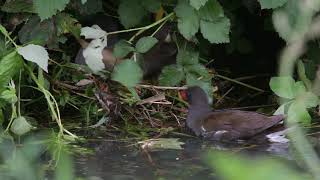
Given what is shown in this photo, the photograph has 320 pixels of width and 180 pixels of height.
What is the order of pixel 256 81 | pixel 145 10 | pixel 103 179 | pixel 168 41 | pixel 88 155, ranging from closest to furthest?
pixel 103 179
pixel 88 155
pixel 145 10
pixel 168 41
pixel 256 81

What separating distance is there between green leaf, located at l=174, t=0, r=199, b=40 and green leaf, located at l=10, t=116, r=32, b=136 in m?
1.08

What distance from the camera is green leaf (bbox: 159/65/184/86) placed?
177 inches

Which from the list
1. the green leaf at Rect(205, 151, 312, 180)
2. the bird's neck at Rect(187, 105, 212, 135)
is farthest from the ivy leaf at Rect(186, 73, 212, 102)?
the green leaf at Rect(205, 151, 312, 180)

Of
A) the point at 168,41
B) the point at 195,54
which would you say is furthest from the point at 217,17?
the point at 168,41

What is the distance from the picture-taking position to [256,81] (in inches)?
208

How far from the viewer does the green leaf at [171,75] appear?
4488mm

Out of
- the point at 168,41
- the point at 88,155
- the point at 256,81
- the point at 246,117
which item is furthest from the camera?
the point at 256,81

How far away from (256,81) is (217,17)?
1.24 meters

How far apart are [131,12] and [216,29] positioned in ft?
2.03

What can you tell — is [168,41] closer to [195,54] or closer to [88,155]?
[195,54]

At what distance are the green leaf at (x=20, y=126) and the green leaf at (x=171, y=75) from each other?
3.35 ft

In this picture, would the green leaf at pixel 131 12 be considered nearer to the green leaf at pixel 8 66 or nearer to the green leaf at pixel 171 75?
the green leaf at pixel 171 75

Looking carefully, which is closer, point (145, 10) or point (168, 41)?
point (145, 10)

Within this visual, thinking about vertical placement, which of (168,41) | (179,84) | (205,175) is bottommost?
(205,175)
